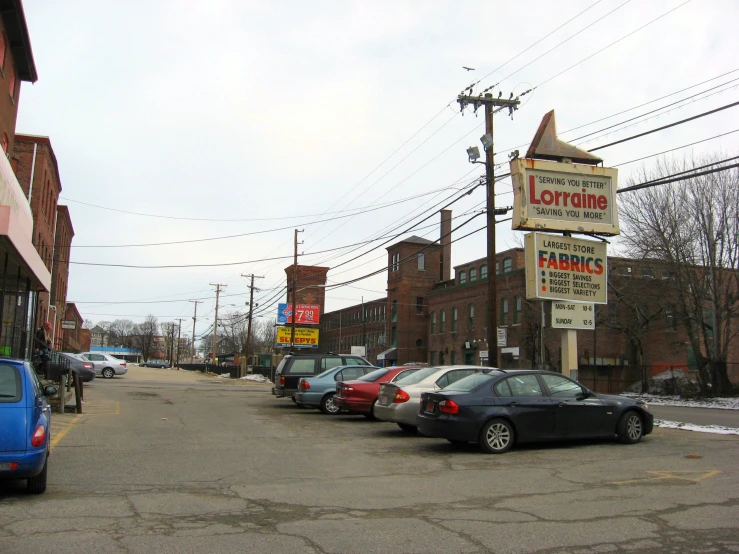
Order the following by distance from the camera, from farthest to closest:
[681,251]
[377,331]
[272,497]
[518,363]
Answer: [377,331] → [518,363] → [681,251] → [272,497]

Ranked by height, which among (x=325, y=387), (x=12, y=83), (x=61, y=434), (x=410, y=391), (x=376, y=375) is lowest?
(x=61, y=434)

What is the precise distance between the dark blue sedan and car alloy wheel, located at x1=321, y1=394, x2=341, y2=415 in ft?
23.1

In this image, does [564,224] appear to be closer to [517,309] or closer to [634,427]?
[634,427]

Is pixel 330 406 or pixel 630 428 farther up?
pixel 630 428

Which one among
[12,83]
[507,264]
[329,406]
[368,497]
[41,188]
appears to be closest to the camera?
[368,497]

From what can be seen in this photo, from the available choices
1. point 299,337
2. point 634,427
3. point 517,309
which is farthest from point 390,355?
point 634,427

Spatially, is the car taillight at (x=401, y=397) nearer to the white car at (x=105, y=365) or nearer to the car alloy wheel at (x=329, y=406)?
the car alloy wheel at (x=329, y=406)

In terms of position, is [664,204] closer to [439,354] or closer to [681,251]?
[681,251]

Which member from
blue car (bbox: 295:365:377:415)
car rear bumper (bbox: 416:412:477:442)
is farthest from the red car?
Result: car rear bumper (bbox: 416:412:477:442)

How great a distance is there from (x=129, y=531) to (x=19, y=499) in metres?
1.94

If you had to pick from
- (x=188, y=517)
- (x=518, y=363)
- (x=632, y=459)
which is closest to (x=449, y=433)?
(x=632, y=459)

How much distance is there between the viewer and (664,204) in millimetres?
31734

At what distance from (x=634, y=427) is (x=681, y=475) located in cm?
308

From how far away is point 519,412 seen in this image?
10.8 m
